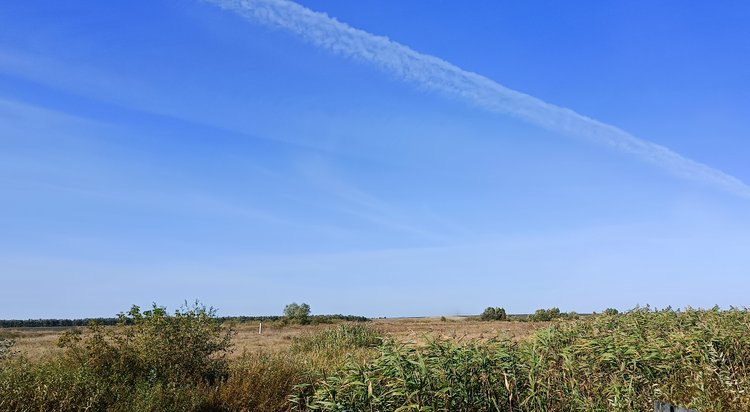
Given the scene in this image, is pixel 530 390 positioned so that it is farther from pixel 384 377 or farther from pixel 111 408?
pixel 111 408

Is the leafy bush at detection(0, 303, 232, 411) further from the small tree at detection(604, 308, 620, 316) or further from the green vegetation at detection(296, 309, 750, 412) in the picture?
the small tree at detection(604, 308, 620, 316)

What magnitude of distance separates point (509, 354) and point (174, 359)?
702cm

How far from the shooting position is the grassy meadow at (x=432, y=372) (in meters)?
6.62

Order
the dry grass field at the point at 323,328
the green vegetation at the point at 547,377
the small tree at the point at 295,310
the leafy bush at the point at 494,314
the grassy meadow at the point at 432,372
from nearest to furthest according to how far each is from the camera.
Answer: the green vegetation at the point at 547,377
the grassy meadow at the point at 432,372
the dry grass field at the point at 323,328
the leafy bush at the point at 494,314
the small tree at the point at 295,310

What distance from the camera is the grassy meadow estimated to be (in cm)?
662

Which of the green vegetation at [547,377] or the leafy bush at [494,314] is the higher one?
the leafy bush at [494,314]

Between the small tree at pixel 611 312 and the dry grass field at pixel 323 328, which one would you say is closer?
the dry grass field at pixel 323 328

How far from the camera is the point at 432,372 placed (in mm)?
6781

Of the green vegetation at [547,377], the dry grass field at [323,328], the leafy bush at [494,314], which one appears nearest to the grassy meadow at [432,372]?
the green vegetation at [547,377]

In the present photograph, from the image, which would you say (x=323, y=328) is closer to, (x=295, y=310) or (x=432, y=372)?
(x=432, y=372)

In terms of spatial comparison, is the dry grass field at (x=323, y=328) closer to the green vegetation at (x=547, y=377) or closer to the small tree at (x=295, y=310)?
the green vegetation at (x=547, y=377)

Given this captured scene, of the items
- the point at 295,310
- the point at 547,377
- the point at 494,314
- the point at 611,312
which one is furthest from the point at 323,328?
the point at 295,310

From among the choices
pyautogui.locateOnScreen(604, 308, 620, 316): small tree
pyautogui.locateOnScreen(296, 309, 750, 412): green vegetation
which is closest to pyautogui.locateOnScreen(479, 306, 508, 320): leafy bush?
pyautogui.locateOnScreen(604, 308, 620, 316): small tree

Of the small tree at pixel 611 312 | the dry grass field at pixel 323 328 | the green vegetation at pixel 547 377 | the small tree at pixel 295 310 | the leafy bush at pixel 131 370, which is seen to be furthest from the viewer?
the small tree at pixel 295 310
